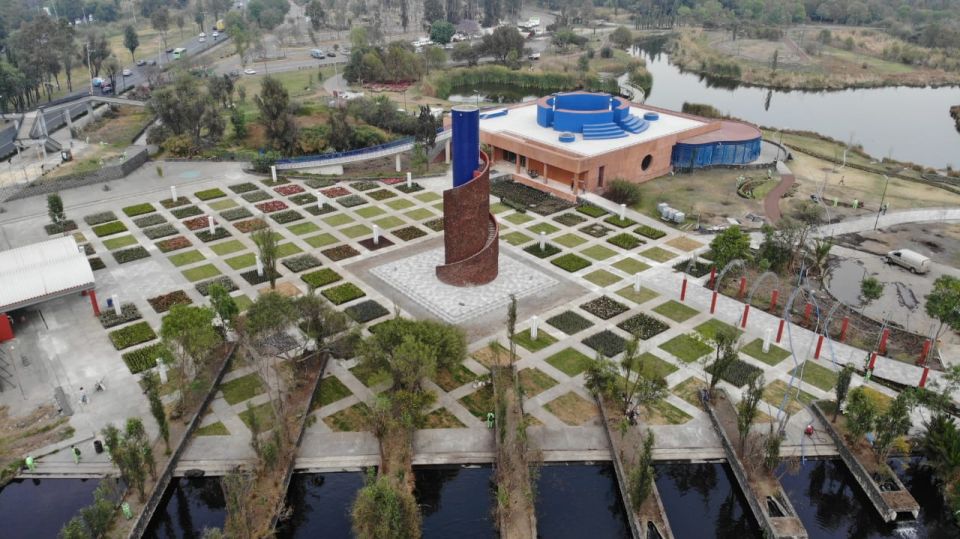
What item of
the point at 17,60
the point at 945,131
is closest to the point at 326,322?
the point at 17,60

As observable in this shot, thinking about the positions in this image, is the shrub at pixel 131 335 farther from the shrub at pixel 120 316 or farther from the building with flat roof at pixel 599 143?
the building with flat roof at pixel 599 143

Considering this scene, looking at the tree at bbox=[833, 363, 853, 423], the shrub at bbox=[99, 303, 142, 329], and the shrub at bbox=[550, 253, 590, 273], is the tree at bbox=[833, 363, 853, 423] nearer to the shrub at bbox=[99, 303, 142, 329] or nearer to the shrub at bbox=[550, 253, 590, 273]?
the shrub at bbox=[550, 253, 590, 273]

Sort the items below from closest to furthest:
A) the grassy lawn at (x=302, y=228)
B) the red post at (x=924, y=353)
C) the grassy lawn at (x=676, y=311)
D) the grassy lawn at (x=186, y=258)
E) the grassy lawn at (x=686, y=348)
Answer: the red post at (x=924, y=353), the grassy lawn at (x=686, y=348), the grassy lawn at (x=676, y=311), the grassy lawn at (x=186, y=258), the grassy lawn at (x=302, y=228)

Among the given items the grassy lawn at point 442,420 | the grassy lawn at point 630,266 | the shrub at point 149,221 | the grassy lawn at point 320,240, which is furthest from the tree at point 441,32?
the grassy lawn at point 442,420

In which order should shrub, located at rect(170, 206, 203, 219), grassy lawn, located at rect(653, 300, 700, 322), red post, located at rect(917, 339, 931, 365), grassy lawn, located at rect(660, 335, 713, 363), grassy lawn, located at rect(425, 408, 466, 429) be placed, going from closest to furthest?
1. grassy lawn, located at rect(425, 408, 466, 429)
2. red post, located at rect(917, 339, 931, 365)
3. grassy lawn, located at rect(660, 335, 713, 363)
4. grassy lawn, located at rect(653, 300, 700, 322)
5. shrub, located at rect(170, 206, 203, 219)

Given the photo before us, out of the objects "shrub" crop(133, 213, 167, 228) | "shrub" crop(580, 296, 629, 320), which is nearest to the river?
"shrub" crop(580, 296, 629, 320)

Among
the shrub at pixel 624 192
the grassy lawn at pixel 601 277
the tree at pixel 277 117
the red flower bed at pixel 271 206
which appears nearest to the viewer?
the grassy lawn at pixel 601 277
